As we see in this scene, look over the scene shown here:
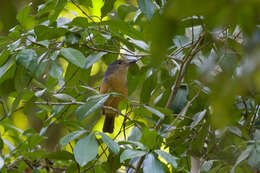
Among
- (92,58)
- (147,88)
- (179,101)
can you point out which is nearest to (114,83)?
(147,88)

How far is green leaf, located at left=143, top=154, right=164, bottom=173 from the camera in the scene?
173 cm

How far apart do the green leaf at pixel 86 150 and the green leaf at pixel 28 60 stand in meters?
0.43

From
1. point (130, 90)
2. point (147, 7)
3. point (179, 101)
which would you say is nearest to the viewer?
point (147, 7)

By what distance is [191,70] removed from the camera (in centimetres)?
229

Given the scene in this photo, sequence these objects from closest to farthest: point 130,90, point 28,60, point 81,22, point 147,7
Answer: point 28,60 < point 147,7 < point 81,22 < point 130,90

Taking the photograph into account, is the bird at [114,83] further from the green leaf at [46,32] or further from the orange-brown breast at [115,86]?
the green leaf at [46,32]

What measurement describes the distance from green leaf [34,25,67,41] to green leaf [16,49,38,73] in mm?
144

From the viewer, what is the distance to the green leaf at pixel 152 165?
5.66 ft

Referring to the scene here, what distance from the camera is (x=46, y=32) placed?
186 cm

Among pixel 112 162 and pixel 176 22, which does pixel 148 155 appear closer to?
pixel 112 162

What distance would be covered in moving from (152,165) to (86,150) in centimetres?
33

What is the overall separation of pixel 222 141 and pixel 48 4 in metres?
1.19

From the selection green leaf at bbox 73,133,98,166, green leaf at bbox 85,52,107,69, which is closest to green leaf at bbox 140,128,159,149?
green leaf at bbox 73,133,98,166

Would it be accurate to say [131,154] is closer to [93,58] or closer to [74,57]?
[74,57]
